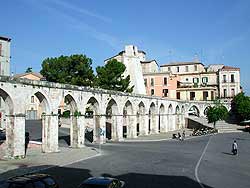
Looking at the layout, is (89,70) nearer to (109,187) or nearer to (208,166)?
(208,166)

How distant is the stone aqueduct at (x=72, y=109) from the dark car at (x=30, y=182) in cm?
1490

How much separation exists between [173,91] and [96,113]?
45452mm

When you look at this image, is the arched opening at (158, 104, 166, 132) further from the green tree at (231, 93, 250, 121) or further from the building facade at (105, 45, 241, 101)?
the green tree at (231, 93, 250, 121)

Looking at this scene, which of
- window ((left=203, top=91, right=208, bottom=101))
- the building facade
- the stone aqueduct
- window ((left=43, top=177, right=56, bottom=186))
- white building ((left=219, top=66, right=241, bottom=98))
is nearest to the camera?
window ((left=43, top=177, right=56, bottom=186))

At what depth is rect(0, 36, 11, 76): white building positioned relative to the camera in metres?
56.5

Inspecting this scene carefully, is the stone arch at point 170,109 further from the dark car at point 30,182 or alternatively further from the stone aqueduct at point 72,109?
the dark car at point 30,182

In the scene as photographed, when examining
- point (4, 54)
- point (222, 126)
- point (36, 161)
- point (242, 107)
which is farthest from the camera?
point (242, 107)

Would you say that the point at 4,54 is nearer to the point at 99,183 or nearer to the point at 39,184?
the point at 39,184

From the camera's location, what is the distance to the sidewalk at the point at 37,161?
21134 millimetres

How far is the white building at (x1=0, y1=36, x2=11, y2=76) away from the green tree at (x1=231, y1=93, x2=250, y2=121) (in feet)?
149

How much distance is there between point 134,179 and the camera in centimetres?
1923

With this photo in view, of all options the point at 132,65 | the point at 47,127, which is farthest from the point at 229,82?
the point at 47,127

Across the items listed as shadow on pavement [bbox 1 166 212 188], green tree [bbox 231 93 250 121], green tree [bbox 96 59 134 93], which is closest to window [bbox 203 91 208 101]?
green tree [bbox 231 93 250 121]

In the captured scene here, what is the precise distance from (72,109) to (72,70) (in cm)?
2508
